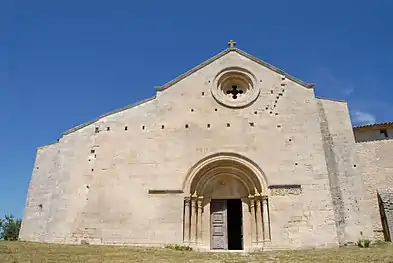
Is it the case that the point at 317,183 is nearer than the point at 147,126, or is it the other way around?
the point at 317,183

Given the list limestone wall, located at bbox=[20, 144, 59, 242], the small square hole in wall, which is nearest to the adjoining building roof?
the small square hole in wall

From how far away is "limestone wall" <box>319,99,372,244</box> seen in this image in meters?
13.0

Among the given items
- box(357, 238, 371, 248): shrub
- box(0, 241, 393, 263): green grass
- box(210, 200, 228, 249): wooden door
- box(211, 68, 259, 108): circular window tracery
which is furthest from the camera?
box(211, 68, 259, 108): circular window tracery

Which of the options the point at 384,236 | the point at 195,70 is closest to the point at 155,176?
the point at 195,70

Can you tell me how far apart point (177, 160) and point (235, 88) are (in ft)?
14.0

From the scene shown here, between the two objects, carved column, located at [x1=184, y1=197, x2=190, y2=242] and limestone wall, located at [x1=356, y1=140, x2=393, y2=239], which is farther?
limestone wall, located at [x1=356, y1=140, x2=393, y2=239]

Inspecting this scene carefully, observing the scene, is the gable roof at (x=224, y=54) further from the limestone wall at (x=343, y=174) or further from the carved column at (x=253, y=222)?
the carved column at (x=253, y=222)

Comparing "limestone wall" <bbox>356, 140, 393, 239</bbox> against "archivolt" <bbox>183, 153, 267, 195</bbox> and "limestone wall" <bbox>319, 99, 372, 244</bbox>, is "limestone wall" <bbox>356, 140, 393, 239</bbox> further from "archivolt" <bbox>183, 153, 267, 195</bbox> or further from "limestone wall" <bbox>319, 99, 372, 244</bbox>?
"archivolt" <bbox>183, 153, 267, 195</bbox>

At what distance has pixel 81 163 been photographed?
14.6 meters

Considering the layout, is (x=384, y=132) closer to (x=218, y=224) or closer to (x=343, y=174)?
(x=343, y=174)

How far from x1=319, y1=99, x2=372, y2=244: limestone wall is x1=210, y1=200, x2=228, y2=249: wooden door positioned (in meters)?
4.06

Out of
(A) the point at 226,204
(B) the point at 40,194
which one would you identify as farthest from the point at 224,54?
(B) the point at 40,194

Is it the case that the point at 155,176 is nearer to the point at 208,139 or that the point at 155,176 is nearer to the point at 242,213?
the point at 208,139

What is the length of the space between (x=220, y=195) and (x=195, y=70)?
5.47m
